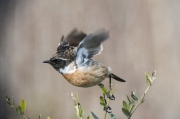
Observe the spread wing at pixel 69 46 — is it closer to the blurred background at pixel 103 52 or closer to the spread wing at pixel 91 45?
the spread wing at pixel 91 45

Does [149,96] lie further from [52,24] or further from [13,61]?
[13,61]

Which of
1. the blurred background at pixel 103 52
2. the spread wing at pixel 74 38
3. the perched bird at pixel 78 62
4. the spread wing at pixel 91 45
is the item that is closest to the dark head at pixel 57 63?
the perched bird at pixel 78 62

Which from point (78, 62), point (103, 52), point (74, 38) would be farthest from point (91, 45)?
point (103, 52)

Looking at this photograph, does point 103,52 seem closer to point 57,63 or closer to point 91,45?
point 57,63

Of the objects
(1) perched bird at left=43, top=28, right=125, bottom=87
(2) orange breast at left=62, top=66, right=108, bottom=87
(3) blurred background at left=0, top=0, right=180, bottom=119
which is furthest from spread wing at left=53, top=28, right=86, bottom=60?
(3) blurred background at left=0, top=0, right=180, bottom=119

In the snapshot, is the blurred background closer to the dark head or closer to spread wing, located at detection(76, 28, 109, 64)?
the dark head

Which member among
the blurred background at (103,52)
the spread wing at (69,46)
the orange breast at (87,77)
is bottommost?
the blurred background at (103,52)

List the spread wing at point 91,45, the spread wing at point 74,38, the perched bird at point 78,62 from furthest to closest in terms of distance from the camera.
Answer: the spread wing at point 74,38, the perched bird at point 78,62, the spread wing at point 91,45

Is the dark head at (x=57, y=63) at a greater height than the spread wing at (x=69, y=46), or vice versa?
the spread wing at (x=69, y=46)
